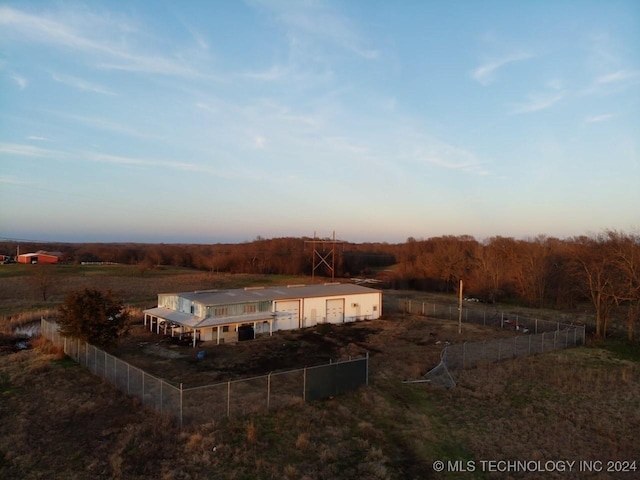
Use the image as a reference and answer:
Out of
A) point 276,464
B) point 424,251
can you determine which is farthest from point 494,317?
point 424,251

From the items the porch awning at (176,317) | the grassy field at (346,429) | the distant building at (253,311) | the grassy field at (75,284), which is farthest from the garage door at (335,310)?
the grassy field at (75,284)

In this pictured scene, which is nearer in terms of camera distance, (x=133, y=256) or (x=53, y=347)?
(x=53, y=347)

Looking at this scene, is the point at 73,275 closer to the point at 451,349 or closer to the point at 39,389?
the point at 39,389

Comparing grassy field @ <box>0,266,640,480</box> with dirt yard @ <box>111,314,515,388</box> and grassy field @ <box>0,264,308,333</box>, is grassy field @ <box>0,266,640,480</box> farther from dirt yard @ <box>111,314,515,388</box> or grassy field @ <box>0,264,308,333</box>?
grassy field @ <box>0,264,308,333</box>

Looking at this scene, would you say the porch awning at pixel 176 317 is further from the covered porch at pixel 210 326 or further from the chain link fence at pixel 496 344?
the chain link fence at pixel 496 344

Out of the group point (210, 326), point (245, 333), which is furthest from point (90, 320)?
point (245, 333)
